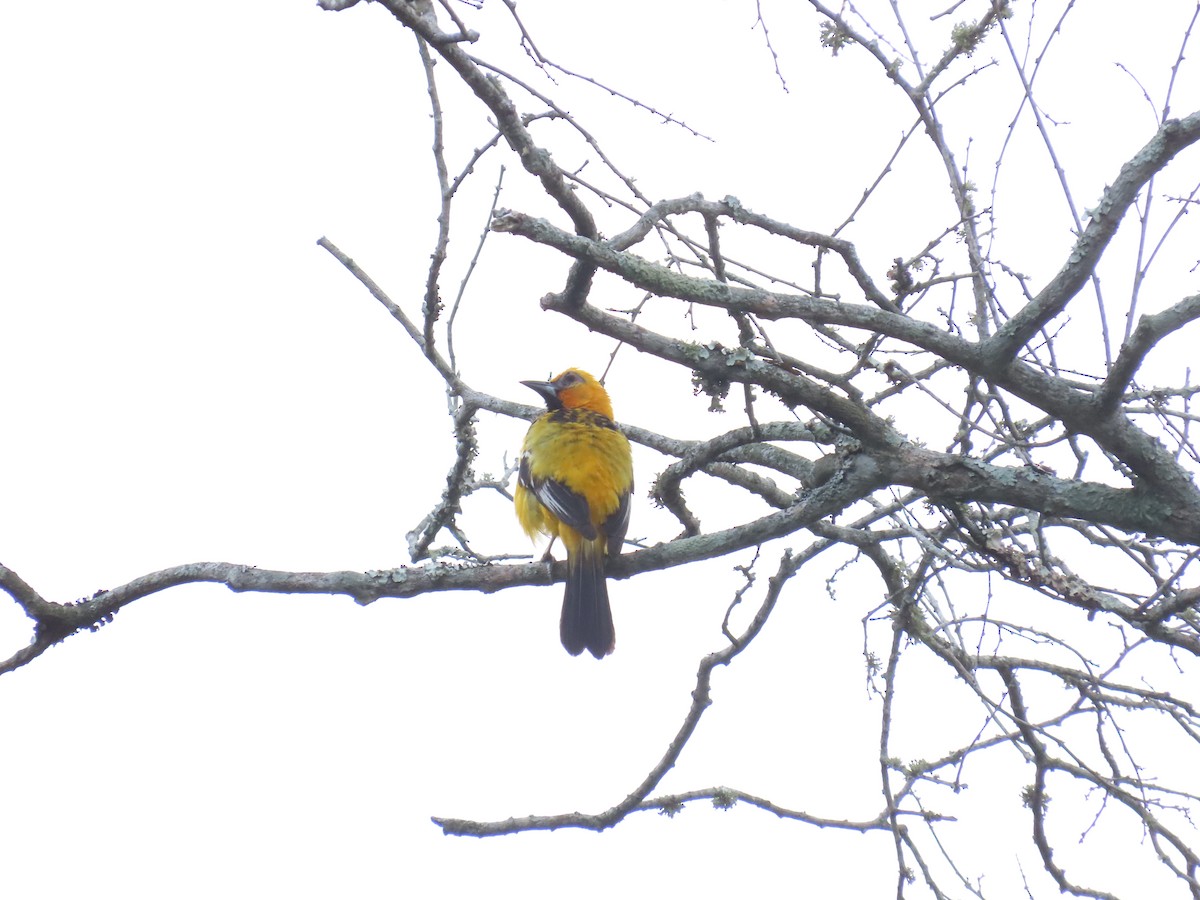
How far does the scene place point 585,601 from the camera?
5004 millimetres

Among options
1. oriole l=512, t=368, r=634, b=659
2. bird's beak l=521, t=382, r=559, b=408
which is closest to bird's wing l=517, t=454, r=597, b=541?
oriole l=512, t=368, r=634, b=659

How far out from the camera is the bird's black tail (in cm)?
499

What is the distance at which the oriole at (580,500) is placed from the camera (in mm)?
5008

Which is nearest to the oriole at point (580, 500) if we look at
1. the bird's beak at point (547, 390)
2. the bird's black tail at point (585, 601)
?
the bird's black tail at point (585, 601)

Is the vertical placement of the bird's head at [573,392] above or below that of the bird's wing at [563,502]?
above

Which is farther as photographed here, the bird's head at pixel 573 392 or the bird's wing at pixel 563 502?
the bird's head at pixel 573 392

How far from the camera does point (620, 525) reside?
5098 millimetres

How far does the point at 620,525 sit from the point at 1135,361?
2664mm

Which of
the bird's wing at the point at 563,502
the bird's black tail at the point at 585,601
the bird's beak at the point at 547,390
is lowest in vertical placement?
the bird's black tail at the point at 585,601

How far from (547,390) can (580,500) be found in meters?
1.29

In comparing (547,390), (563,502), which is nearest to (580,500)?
(563,502)

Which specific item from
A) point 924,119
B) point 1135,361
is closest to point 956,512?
point 1135,361

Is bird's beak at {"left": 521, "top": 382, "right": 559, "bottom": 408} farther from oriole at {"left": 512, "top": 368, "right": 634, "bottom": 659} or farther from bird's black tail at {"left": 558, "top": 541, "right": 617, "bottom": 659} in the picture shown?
bird's black tail at {"left": 558, "top": 541, "right": 617, "bottom": 659}

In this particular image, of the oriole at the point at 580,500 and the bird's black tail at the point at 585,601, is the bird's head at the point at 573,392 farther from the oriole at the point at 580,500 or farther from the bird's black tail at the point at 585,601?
the bird's black tail at the point at 585,601
